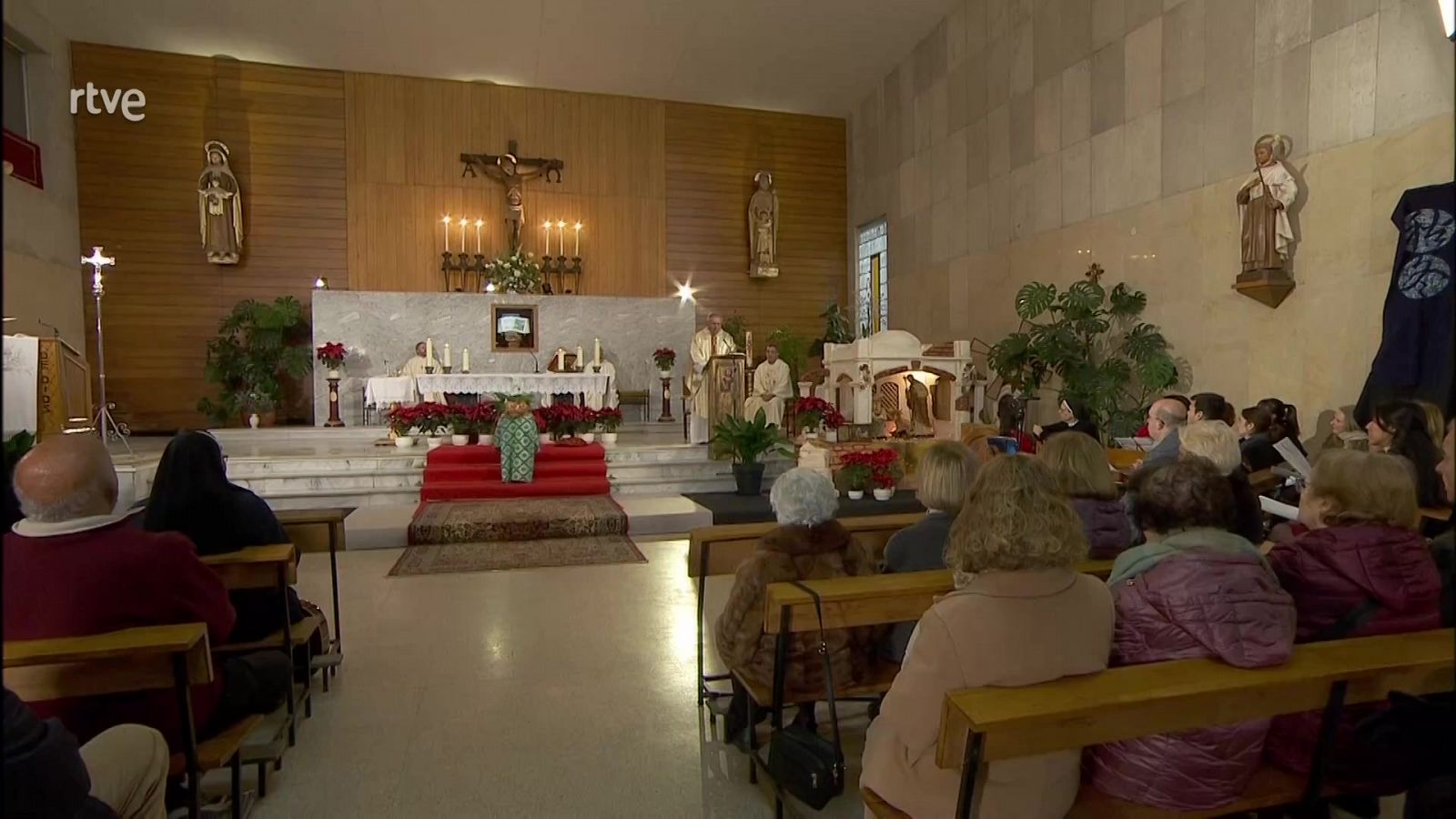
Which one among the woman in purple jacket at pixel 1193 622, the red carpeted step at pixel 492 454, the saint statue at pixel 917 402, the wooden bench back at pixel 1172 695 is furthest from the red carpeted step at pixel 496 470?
the wooden bench back at pixel 1172 695

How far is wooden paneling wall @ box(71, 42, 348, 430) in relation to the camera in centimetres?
1177

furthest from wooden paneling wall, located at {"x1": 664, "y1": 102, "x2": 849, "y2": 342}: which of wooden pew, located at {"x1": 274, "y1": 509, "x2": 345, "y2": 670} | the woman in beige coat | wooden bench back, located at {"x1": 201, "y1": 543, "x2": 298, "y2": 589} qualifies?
the woman in beige coat

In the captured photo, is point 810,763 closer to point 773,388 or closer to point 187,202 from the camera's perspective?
point 773,388

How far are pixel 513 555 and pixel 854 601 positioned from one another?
3.97 m

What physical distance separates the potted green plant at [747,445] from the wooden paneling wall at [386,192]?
6.29 metres

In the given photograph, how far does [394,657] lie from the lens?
3877 mm

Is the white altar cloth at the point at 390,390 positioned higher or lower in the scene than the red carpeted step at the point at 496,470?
higher

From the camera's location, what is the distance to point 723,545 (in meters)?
3.48

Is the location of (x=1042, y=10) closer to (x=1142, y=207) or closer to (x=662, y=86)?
(x=1142, y=207)

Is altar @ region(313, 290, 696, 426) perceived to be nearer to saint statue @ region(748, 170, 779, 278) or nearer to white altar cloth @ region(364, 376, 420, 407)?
white altar cloth @ region(364, 376, 420, 407)

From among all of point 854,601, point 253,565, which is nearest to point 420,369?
point 253,565

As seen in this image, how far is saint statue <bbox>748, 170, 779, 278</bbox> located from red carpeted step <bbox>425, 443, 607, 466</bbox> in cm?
638

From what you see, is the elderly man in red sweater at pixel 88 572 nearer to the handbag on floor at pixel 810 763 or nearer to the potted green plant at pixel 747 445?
the handbag on floor at pixel 810 763

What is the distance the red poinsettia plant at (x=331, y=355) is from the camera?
11.3m
